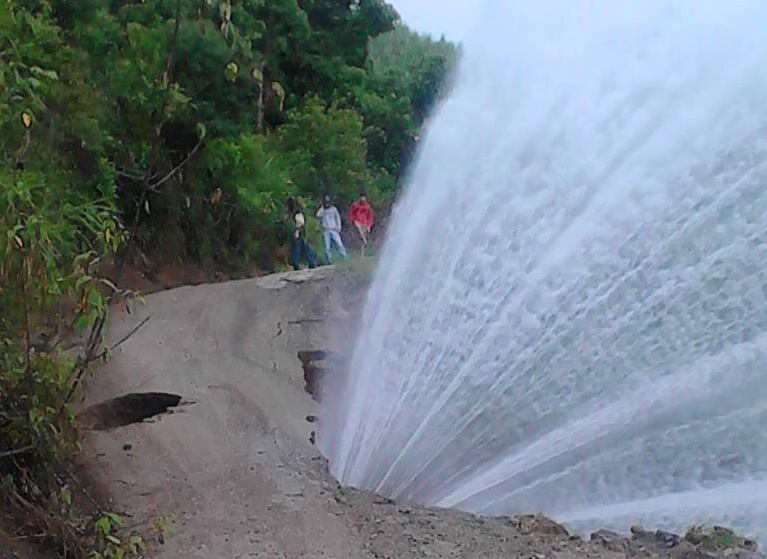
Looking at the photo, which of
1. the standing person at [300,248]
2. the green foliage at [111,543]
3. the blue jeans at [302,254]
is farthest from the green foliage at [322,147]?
the green foliage at [111,543]

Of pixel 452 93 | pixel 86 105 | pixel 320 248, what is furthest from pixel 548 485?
pixel 320 248

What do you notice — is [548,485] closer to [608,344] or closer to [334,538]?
[608,344]

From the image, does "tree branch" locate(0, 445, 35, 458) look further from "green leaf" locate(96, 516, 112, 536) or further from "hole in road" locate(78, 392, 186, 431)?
"hole in road" locate(78, 392, 186, 431)

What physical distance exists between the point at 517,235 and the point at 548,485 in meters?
1.60

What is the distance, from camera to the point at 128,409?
607cm

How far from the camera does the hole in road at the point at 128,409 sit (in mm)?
5695

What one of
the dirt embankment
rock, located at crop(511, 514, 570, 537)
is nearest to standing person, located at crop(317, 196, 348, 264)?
the dirt embankment

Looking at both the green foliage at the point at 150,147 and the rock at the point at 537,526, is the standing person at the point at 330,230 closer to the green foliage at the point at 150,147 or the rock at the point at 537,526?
the green foliage at the point at 150,147

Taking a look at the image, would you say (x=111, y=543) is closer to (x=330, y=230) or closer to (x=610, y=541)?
(x=610, y=541)

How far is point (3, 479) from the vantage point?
3.85m

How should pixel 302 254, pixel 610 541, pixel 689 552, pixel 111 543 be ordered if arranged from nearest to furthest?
pixel 111 543
pixel 689 552
pixel 610 541
pixel 302 254

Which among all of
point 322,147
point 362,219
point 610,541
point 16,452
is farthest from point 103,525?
point 322,147

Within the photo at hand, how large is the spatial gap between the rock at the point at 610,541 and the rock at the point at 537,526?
0.13 meters

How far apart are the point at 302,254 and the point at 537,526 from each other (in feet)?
35.3
